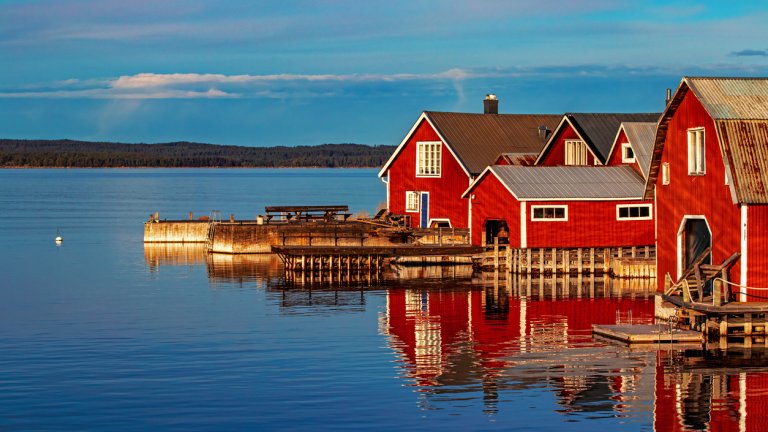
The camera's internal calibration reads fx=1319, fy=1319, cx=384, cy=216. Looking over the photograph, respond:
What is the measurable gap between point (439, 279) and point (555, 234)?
5.75 m

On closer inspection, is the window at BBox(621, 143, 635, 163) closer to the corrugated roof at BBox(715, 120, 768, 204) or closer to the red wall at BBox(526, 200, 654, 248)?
the red wall at BBox(526, 200, 654, 248)

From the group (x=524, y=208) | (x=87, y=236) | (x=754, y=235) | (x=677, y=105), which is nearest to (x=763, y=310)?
(x=754, y=235)

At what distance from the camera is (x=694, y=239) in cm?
4322

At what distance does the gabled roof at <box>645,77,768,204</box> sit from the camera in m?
38.7

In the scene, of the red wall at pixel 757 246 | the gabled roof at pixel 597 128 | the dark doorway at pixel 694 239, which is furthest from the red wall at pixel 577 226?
the red wall at pixel 757 246

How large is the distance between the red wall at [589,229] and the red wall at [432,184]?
428 inches

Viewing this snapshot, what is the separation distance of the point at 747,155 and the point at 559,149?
2956 centimetres

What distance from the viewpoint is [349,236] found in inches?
2677

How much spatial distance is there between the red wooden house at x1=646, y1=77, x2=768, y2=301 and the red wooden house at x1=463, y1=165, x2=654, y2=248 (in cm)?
1504

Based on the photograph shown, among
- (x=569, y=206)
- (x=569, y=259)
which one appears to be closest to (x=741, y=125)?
(x=569, y=206)

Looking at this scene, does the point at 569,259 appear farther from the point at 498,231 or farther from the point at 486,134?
the point at 486,134

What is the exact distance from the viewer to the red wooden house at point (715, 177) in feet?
127

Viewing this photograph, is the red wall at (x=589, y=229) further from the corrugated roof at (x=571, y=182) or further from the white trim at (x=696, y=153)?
the white trim at (x=696, y=153)

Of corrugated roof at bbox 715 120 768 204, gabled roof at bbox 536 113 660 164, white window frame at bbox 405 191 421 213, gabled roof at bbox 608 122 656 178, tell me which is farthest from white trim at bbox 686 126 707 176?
white window frame at bbox 405 191 421 213
